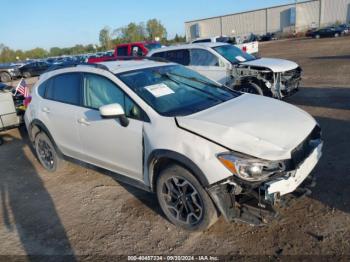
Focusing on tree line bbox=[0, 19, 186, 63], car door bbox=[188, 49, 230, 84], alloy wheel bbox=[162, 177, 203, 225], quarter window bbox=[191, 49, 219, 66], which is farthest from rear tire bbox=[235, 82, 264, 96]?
tree line bbox=[0, 19, 186, 63]

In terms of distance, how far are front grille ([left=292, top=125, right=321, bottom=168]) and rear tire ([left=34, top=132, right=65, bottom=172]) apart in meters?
3.61

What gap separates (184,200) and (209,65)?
598 cm

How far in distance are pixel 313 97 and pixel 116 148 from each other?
6774 millimetres

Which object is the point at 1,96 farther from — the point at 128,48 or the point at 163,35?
the point at 163,35

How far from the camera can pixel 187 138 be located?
3.07 metres

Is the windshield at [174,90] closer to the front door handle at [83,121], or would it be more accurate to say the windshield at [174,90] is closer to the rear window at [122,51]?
the front door handle at [83,121]

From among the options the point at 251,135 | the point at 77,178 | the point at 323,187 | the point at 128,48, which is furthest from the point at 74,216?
the point at 128,48

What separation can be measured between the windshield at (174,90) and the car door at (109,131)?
0.22m

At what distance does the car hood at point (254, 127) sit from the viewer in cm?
291

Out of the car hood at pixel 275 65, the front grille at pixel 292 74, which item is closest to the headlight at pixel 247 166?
the car hood at pixel 275 65

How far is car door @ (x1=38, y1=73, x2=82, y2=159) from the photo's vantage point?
172 inches

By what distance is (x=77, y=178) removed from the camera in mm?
5066

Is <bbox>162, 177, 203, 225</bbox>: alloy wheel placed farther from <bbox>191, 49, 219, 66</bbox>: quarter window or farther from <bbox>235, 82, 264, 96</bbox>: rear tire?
<bbox>191, 49, 219, 66</bbox>: quarter window

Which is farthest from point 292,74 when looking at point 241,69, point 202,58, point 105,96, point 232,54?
point 105,96
